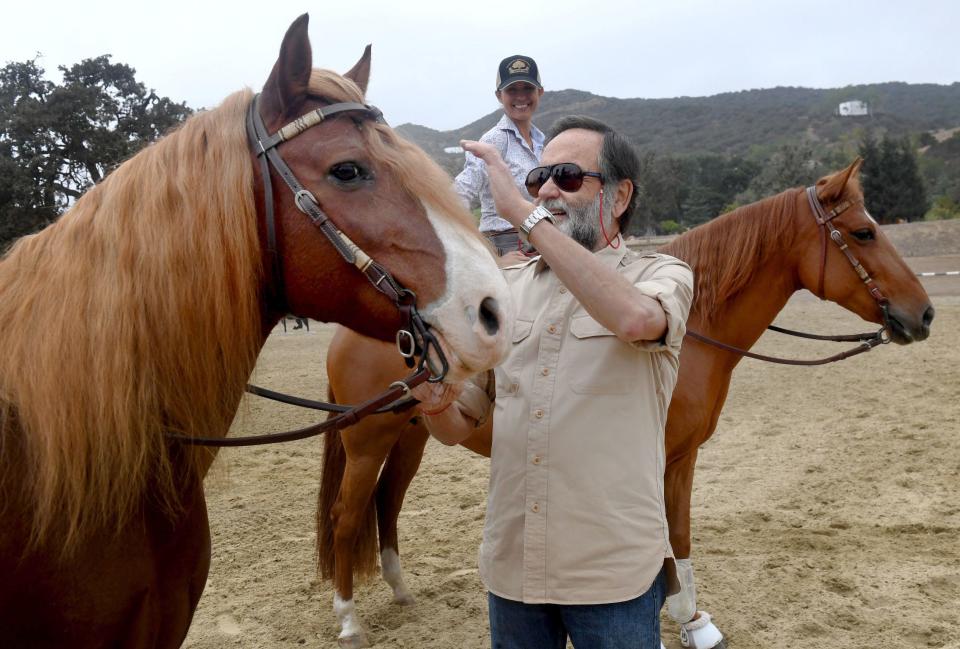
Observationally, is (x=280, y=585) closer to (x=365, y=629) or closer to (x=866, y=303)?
(x=365, y=629)

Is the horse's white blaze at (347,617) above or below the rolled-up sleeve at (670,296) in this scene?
below

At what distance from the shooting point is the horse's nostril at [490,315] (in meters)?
1.38

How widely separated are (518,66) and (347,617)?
343cm

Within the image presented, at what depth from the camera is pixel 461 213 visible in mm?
1478

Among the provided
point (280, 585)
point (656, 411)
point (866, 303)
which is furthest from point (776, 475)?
point (656, 411)

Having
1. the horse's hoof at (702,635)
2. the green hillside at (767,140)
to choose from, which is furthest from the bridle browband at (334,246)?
the green hillside at (767,140)

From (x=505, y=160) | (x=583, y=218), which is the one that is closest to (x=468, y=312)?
(x=583, y=218)

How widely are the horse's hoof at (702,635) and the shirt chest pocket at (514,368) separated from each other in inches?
84.3

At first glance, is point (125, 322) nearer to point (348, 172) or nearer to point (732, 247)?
point (348, 172)

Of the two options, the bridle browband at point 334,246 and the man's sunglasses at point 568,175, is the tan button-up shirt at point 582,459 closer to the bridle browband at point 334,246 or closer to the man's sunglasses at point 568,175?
→ the man's sunglasses at point 568,175

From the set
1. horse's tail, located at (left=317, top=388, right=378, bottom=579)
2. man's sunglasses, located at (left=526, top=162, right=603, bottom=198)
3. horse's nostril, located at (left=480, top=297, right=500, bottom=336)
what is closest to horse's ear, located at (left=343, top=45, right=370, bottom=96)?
man's sunglasses, located at (left=526, top=162, right=603, bottom=198)

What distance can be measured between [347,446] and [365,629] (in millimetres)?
1047

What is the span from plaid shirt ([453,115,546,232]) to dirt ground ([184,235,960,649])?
Answer: 160 centimetres

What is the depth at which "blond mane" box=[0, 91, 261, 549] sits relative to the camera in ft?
4.37
